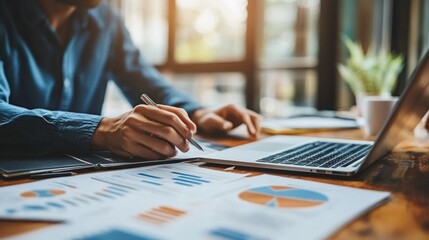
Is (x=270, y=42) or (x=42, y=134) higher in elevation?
(x=270, y=42)

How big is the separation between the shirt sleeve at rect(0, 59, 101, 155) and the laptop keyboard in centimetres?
36

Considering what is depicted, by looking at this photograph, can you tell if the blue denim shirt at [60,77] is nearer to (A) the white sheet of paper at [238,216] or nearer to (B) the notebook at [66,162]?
(B) the notebook at [66,162]

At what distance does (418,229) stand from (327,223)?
10 centimetres

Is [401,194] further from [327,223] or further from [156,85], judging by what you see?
[156,85]

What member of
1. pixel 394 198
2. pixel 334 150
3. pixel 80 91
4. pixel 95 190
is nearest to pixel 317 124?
pixel 334 150

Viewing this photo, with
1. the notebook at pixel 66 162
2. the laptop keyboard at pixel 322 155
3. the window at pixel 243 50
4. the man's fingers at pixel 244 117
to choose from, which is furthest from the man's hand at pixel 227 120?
the window at pixel 243 50

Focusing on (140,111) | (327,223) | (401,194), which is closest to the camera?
(327,223)

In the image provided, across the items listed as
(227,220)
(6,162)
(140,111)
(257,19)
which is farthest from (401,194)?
(257,19)

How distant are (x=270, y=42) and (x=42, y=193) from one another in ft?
8.69

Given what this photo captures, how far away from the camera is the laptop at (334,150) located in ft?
2.15

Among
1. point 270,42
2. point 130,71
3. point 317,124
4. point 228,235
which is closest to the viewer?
point 228,235

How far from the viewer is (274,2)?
3018mm

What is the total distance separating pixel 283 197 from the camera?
22.5 inches

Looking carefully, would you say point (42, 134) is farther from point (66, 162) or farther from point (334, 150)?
point (334, 150)
